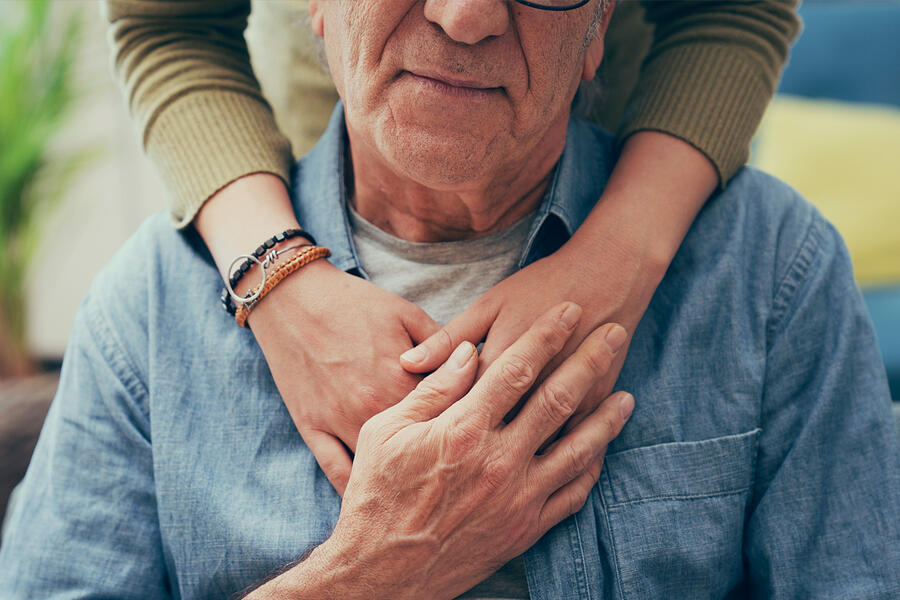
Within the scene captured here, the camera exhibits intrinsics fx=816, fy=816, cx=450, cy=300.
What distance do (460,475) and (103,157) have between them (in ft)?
10.1

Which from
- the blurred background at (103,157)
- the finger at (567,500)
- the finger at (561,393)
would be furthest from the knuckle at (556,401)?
the blurred background at (103,157)

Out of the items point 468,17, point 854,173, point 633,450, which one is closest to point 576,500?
point 633,450

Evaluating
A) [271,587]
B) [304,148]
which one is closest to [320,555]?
[271,587]

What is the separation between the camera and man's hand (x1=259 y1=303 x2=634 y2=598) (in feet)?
3.01

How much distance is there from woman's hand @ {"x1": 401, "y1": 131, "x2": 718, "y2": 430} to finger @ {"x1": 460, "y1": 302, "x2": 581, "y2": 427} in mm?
29

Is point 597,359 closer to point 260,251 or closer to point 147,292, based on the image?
point 260,251

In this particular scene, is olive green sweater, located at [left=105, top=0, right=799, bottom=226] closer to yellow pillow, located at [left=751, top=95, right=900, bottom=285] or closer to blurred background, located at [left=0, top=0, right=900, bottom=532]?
blurred background, located at [left=0, top=0, right=900, bottom=532]

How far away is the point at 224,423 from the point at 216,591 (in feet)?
0.71

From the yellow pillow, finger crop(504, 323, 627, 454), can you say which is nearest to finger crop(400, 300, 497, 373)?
finger crop(504, 323, 627, 454)

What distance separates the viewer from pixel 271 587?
0.98 meters

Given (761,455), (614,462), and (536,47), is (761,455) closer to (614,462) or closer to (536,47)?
(614,462)

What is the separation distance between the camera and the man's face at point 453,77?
0.92 meters

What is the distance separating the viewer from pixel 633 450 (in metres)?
1.05

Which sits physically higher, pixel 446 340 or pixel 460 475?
pixel 446 340
